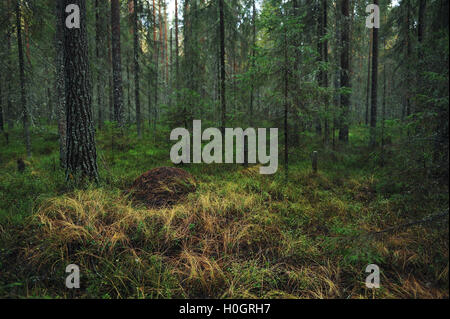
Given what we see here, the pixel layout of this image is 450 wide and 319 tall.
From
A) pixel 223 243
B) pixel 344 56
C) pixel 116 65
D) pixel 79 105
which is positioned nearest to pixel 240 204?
pixel 223 243

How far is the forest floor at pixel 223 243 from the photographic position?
283 cm

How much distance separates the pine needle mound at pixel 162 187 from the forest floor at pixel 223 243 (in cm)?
39

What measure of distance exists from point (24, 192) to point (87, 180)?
4.98ft

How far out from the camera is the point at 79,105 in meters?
5.47

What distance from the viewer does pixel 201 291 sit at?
9.68 ft

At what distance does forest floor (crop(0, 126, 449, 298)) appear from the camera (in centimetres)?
283

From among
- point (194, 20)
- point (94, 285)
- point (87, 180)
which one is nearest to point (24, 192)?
point (87, 180)

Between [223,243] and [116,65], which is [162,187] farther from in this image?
[116,65]

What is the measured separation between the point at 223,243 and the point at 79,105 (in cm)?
486

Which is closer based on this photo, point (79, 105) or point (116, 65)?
point (79, 105)

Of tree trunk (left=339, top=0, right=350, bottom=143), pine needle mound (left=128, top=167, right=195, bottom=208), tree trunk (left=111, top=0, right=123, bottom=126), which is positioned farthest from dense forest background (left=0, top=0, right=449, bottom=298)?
tree trunk (left=111, top=0, right=123, bottom=126)

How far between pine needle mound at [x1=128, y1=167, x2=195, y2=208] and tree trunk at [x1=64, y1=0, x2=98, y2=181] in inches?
47.7
